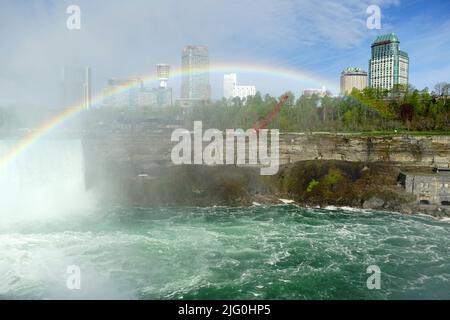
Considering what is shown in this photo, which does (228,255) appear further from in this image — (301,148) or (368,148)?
(368,148)

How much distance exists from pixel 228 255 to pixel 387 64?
386 ft

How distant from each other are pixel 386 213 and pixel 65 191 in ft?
101

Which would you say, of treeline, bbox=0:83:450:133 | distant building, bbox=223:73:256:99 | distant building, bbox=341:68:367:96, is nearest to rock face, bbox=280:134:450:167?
treeline, bbox=0:83:450:133

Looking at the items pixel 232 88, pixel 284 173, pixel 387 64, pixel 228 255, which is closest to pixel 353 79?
pixel 387 64

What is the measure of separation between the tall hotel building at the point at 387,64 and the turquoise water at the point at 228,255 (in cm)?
10440

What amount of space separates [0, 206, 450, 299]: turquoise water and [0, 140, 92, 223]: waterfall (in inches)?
172

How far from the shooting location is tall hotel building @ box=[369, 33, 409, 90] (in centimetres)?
11925

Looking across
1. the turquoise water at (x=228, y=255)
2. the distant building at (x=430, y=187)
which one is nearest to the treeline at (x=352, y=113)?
the distant building at (x=430, y=187)

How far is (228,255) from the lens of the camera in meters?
21.3

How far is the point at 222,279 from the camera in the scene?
1827 centimetres

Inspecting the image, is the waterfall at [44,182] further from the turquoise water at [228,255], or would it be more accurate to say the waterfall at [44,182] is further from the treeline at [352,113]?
the treeline at [352,113]

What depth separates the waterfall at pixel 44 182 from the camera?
105 feet

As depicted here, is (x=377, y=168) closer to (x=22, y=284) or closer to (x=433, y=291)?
(x=433, y=291)
